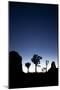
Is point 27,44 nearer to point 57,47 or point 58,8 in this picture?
point 57,47

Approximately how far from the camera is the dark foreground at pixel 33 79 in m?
3.04

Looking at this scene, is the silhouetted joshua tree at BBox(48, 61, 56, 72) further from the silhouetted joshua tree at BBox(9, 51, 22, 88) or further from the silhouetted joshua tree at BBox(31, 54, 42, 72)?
the silhouetted joshua tree at BBox(9, 51, 22, 88)

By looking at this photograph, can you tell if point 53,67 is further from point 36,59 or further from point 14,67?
point 14,67

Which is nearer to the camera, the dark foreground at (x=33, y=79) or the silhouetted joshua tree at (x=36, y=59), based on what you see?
the dark foreground at (x=33, y=79)

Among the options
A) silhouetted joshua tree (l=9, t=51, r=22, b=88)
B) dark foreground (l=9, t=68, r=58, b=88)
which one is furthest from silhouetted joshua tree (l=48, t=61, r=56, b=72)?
silhouetted joshua tree (l=9, t=51, r=22, b=88)

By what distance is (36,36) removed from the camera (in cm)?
317

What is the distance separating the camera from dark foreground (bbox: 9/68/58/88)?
9.96 ft

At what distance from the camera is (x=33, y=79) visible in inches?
123

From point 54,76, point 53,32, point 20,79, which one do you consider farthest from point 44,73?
point 53,32

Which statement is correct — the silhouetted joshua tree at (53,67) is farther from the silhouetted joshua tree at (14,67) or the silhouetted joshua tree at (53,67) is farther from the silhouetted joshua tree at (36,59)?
the silhouetted joshua tree at (14,67)

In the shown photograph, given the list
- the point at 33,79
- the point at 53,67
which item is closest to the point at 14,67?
the point at 33,79

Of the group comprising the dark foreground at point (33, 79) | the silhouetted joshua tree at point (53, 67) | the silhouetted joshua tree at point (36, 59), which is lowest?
the dark foreground at point (33, 79)

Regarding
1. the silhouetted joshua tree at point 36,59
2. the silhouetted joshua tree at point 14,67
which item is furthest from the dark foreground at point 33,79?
the silhouetted joshua tree at point 36,59

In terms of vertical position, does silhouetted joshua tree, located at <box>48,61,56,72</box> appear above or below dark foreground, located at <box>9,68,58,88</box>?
above
